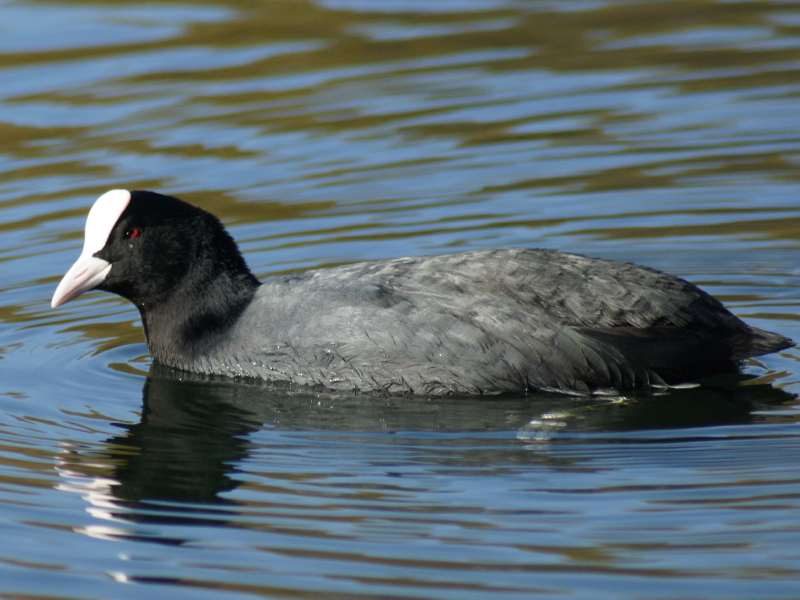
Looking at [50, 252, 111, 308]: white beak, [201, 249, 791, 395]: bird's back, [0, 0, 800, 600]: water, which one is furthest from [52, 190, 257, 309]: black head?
[201, 249, 791, 395]: bird's back

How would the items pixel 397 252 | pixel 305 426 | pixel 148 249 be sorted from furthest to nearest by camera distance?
1. pixel 397 252
2. pixel 148 249
3. pixel 305 426

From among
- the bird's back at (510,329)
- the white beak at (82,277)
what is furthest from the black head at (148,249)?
the bird's back at (510,329)

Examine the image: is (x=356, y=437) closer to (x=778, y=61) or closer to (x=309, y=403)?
(x=309, y=403)

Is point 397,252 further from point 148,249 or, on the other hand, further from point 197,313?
point 148,249

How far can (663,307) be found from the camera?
5535 millimetres

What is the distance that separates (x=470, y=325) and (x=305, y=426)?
86cm

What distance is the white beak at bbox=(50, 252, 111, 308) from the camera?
611 cm

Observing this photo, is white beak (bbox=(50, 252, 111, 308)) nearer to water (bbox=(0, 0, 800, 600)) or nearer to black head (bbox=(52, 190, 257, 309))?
black head (bbox=(52, 190, 257, 309))

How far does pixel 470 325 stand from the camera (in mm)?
5504

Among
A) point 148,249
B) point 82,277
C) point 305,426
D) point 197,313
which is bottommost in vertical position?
point 305,426

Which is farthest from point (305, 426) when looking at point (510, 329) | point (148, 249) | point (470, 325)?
point (148, 249)

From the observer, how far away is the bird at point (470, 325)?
5.50m

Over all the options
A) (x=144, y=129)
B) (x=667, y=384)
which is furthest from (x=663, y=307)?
(x=144, y=129)

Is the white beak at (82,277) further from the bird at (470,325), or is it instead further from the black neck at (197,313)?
the black neck at (197,313)
